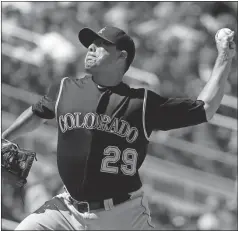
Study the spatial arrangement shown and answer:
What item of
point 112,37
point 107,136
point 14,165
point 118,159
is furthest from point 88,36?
point 14,165

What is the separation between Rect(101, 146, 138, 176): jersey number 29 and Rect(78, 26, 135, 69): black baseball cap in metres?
0.43

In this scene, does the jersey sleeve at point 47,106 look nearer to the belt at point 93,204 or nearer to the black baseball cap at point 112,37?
the black baseball cap at point 112,37

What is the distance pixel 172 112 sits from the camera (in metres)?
2.90

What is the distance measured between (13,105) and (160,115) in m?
3.67

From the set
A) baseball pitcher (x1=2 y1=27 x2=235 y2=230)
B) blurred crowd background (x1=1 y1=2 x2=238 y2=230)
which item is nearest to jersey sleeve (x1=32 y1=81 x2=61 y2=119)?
baseball pitcher (x1=2 y1=27 x2=235 y2=230)

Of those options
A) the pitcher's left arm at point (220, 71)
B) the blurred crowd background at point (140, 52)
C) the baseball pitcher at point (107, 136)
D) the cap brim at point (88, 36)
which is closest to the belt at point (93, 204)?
the baseball pitcher at point (107, 136)

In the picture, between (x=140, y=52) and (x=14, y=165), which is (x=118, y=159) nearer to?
(x=14, y=165)

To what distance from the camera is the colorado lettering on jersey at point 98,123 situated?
289cm

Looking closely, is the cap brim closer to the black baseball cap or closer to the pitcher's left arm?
the black baseball cap

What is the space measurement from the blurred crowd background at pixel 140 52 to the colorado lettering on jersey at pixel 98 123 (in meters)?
2.83

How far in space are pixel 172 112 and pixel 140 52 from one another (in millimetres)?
3305

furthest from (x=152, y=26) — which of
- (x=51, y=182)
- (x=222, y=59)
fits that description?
(x=222, y=59)

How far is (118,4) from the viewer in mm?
6414

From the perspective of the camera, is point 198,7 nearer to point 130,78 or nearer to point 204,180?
point 130,78
